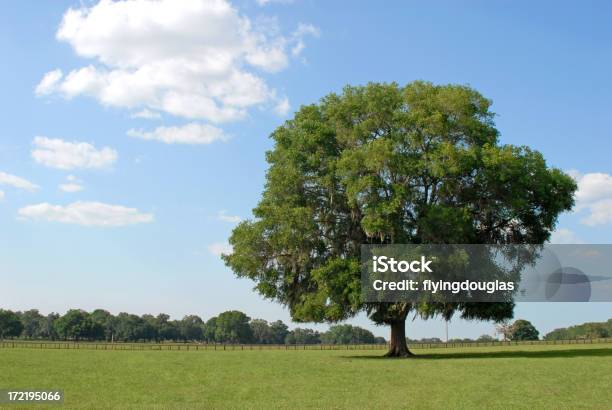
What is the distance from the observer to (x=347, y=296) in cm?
3847

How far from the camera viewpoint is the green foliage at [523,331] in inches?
6522

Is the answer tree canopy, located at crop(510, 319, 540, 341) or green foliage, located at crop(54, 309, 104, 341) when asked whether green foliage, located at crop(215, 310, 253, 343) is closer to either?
green foliage, located at crop(54, 309, 104, 341)

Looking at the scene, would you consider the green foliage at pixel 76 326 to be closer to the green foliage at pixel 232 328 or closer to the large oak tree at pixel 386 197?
the green foliage at pixel 232 328

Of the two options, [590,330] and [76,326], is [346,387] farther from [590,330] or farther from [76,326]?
[590,330]

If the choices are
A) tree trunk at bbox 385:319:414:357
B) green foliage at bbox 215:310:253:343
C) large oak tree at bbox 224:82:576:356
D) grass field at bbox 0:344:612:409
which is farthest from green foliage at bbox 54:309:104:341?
grass field at bbox 0:344:612:409

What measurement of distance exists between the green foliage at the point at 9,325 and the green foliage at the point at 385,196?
151906 millimetres

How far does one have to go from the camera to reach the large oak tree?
38031mm

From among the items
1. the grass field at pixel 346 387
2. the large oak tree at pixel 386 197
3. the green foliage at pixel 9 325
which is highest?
the large oak tree at pixel 386 197

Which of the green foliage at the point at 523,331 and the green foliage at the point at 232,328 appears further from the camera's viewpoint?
the green foliage at the point at 232,328

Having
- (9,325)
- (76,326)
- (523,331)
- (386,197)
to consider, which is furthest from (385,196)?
(9,325)

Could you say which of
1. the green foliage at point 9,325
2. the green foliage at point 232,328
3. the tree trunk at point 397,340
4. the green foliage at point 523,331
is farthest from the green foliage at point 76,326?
the tree trunk at point 397,340

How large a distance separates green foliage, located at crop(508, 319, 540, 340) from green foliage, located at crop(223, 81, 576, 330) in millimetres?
134523

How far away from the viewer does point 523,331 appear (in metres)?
168

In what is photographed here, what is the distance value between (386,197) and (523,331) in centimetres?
14417
